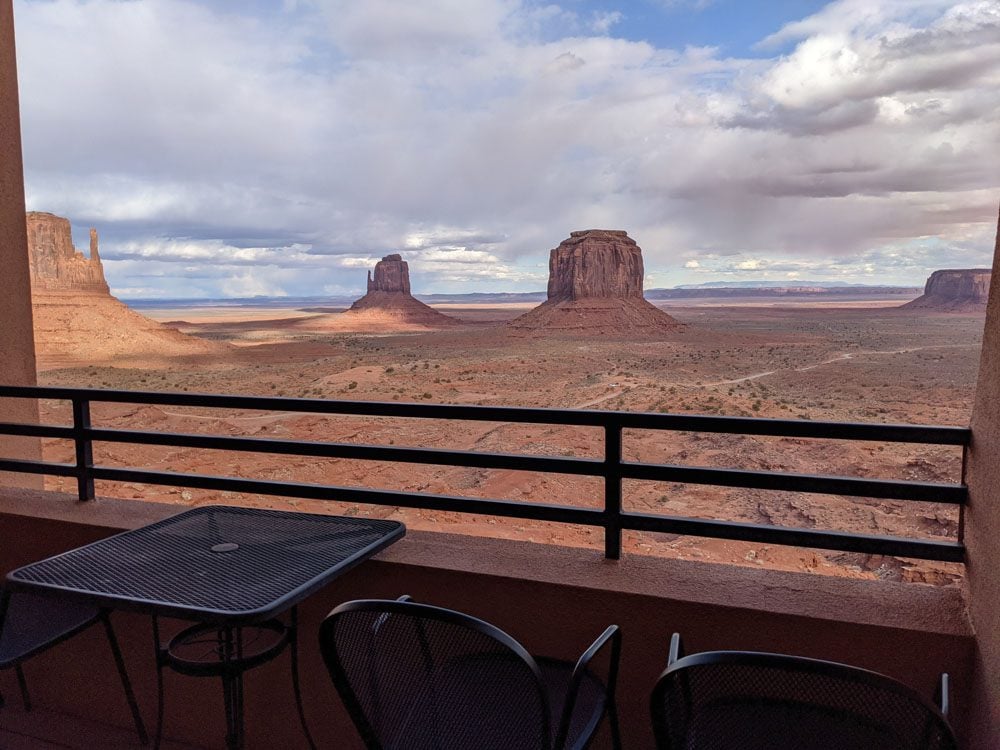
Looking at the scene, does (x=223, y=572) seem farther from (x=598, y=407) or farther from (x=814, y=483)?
(x=598, y=407)

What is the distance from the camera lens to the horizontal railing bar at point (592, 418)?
216 centimetres

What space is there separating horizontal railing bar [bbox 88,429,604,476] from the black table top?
273 millimetres

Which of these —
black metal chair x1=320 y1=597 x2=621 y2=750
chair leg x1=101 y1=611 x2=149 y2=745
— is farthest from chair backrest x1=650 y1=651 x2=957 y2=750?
chair leg x1=101 y1=611 x2=149 y2=745

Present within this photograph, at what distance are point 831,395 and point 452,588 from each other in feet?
122

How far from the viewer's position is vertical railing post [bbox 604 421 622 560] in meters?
2.38

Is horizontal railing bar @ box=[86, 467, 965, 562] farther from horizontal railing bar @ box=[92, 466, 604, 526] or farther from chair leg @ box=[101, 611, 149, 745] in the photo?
chair leg @ box=[101, 611, 149, 745]

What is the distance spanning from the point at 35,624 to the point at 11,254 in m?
2.46

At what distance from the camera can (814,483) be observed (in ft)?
7.31

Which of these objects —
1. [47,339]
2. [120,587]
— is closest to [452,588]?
[120,587]

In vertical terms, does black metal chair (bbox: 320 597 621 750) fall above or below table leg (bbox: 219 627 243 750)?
above

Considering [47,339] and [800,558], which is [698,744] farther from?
[47,339]

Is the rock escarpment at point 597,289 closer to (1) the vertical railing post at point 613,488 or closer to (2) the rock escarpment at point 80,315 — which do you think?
(2) the rock escarpment at point 80,315

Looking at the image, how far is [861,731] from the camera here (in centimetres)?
114

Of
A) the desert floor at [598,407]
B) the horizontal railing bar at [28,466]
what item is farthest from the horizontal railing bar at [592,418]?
the desert floor at [598,407]
